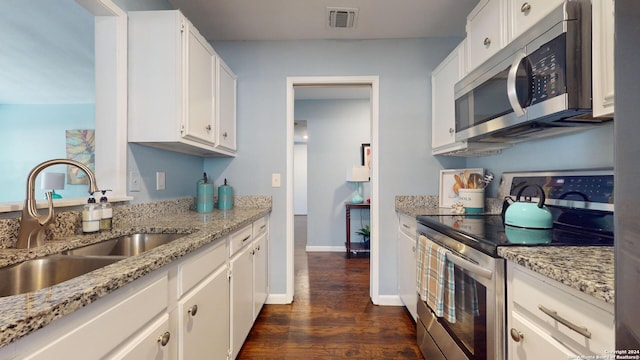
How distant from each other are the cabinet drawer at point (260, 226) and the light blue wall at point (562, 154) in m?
1.83

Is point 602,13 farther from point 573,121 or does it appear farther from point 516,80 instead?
point 573,121

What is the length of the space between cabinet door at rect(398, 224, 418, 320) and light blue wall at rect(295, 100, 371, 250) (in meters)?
1.92

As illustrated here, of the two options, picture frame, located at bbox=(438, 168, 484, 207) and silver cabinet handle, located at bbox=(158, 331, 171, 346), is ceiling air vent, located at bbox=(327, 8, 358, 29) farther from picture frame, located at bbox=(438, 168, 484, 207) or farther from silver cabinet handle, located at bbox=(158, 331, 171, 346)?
silver cabinet handle, located at bbox=(158, 331, 171, 346)

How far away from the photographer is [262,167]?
2393mm

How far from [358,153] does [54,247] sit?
12.0 ft

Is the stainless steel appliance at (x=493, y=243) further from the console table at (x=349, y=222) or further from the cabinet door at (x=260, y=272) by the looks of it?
the console table at (x=349, y=222)

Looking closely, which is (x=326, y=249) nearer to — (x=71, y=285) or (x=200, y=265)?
(x=200, y=265)

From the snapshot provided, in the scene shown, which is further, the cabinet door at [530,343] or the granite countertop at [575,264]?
the cabinet door at [530,343]

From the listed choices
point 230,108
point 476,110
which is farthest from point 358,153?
point 476,110

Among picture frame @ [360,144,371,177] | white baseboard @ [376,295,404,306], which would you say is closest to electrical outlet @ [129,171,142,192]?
white baseboard @ [376,295,404,306]

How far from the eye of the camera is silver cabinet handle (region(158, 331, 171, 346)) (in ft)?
2.73

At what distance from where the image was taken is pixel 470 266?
1.09 m

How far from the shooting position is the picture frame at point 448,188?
2.19 m

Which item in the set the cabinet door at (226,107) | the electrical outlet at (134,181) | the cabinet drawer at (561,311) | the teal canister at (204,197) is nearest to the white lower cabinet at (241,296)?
the teal canister at (204,197)
